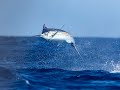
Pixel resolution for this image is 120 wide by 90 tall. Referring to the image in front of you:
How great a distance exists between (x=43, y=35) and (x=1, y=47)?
191 centimetres

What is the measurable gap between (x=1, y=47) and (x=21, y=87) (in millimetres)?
1391

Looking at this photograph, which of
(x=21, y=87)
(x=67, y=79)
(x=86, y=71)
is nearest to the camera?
(x=21, y=87)

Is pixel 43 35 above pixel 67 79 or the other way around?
above

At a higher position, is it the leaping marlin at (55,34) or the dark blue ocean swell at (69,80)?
the leaping marlin at (55,34)

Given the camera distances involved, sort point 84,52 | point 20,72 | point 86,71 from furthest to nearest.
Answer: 1. point 84,52
2. point 86,71
3. point 20,72

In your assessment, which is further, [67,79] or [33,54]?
[33,54]

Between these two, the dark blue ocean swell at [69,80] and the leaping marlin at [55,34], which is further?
the dark blue ocean swell at [69,80]

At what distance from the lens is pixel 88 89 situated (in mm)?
5953

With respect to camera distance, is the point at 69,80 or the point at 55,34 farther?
the point at 69,80

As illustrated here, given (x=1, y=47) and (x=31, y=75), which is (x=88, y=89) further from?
(x=1, y=47)

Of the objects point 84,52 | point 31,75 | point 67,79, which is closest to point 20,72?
point 31,75

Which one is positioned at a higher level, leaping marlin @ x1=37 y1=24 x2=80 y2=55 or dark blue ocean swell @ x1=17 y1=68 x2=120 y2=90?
leaping marlin @ x1=37 y1=24 x2=80 y2=55

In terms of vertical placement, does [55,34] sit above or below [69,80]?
above

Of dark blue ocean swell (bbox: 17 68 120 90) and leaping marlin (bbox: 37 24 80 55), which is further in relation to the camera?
dark blue ocean swell (bbox: 17 68 120 90)
